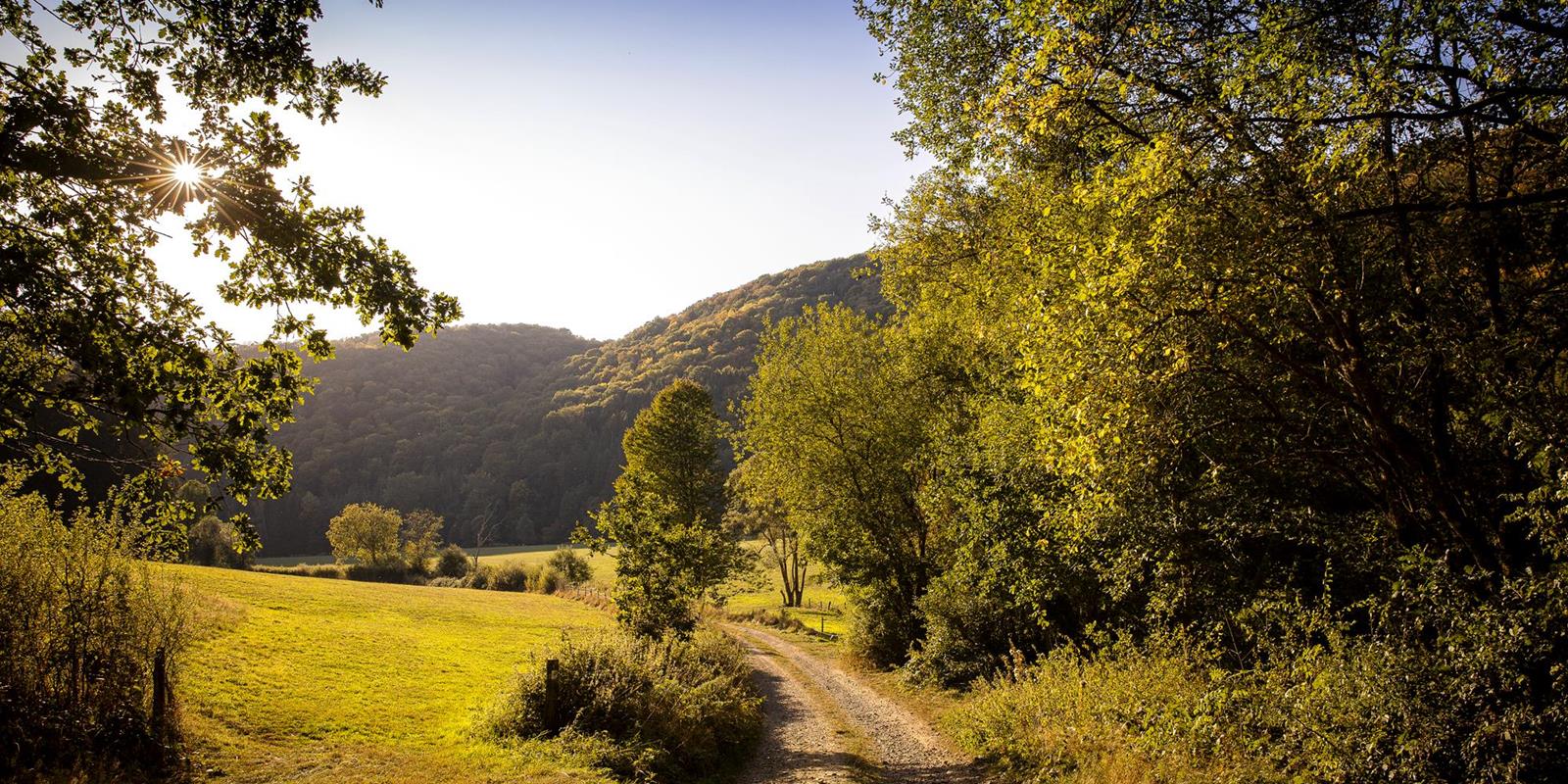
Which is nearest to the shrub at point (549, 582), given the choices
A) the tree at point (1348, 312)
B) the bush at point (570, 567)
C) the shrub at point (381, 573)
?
the bush at point (570, 567)

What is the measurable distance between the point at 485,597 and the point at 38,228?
43.2 metres

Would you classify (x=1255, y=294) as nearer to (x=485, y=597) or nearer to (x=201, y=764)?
(x=201, y=764)

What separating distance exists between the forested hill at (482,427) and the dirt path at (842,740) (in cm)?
10739

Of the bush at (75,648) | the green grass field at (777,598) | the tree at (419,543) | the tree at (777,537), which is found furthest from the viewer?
the tree at (419,543)

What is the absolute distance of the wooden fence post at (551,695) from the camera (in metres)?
13.5

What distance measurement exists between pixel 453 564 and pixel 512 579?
988 cm

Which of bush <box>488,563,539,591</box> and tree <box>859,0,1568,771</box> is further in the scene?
bush <box>488,563,539,591</box>

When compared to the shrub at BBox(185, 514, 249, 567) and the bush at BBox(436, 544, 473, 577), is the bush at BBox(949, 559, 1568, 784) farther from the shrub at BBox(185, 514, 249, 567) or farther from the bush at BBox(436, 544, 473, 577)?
the shrub at BBox(185, 514, 249, 567)

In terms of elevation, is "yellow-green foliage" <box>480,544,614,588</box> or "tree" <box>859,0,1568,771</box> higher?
"tree" <box>859,0,1568,771</box>

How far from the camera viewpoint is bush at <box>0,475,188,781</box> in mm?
9211

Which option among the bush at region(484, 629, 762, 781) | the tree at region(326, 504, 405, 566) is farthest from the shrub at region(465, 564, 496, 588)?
the bush at region(484, 629, 762, 781)

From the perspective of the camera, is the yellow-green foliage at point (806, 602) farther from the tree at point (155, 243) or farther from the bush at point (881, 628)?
the tree at point (155, 243)

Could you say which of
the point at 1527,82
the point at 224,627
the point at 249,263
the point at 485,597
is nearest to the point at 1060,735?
the point at 1527,82

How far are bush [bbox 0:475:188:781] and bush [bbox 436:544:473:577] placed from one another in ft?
185
